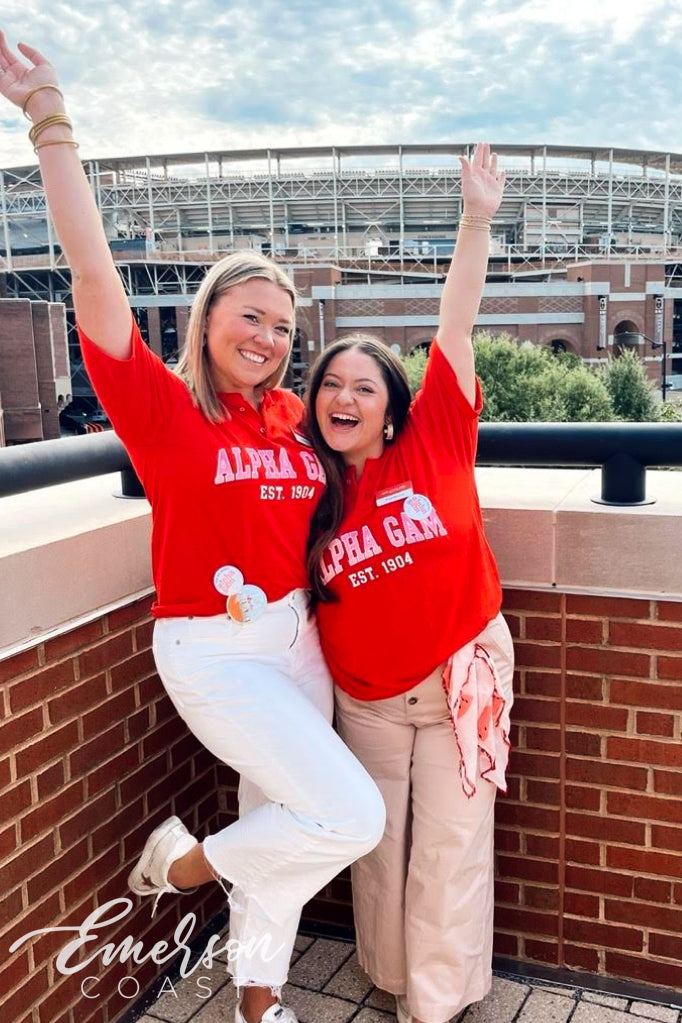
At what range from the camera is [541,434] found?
7.61 feet

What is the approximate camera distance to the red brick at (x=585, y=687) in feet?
7.67

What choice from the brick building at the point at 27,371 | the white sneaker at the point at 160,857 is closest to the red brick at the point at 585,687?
the white sneaker at the point at 160,857

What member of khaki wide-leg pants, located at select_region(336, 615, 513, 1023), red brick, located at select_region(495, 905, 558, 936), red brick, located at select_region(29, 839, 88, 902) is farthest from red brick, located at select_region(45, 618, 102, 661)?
red brick, located at select_region(495, 905, 558, 936)

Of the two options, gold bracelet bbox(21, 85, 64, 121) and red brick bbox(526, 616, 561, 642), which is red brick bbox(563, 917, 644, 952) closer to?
red brick bbox(526, 616, 561, 642)

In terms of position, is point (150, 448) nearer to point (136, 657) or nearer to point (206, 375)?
point (206, 375)

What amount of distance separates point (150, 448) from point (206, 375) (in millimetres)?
235

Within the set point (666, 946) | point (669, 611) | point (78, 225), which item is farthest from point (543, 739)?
point (78, 225)

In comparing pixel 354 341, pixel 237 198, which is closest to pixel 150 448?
pixel 354 341

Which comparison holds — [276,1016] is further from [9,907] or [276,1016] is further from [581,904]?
[581,904]

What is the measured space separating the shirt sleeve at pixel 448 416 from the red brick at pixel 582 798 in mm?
970

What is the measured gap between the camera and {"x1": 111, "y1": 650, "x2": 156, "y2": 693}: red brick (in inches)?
91.0

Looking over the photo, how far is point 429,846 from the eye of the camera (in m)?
2.12

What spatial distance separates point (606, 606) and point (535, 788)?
57 cm

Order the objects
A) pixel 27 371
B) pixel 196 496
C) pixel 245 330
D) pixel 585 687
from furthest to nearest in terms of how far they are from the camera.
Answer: pixel 27 371 → pixel 585 687 → pixel 245 330 → pixel 196 496
